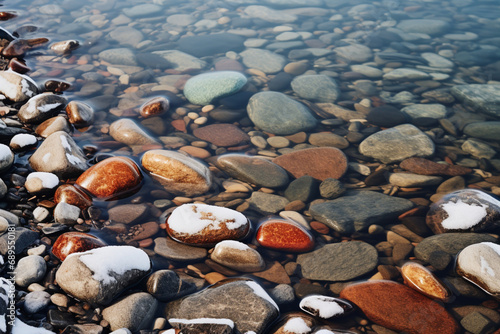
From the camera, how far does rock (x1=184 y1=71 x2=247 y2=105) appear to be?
13.5 ft

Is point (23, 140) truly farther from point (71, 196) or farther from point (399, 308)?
point (399, 308)

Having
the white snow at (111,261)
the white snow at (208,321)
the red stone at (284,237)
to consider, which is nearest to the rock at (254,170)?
the red stone at (284,237)

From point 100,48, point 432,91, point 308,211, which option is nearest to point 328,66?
point 432,91

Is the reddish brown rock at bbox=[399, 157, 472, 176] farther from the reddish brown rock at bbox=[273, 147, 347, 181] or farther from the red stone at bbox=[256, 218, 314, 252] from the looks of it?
the red stone at bbox=[256, 218, 314, 252]

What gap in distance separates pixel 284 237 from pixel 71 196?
1491 millimetres

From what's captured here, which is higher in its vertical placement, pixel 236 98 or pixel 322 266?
pixel 236 98

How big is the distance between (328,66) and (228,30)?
193 cm

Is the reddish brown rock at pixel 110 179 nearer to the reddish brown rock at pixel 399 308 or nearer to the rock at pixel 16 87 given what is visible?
the rock at pixel 16 87

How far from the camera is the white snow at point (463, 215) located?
2572 millimetres

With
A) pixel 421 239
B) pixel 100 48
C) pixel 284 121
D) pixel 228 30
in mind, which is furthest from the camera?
pixel 228 30

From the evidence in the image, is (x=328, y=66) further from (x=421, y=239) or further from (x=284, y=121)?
(x=421, y=239)

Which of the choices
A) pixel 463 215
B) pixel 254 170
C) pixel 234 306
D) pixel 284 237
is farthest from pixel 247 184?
pixel 463 215

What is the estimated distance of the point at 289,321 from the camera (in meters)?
1.93

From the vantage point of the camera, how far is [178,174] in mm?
2953
